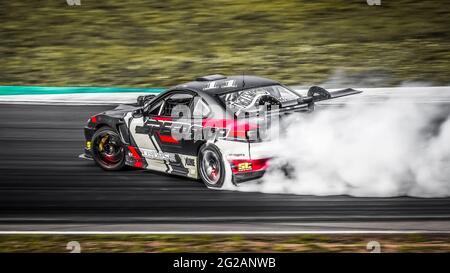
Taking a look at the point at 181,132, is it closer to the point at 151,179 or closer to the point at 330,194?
the point at 151,179

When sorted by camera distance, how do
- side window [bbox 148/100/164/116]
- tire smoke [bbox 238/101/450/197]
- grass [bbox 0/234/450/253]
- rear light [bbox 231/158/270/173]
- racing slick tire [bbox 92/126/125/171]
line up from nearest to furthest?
grass [bbox 0/234/450/253], rear light [bbox 231/158/270/173], tire smoke [bbox 238/101/450/197], side window [bbox 148/100/164/116], racing slick tire [bbox 92/126/125/171]

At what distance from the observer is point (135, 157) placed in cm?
1052

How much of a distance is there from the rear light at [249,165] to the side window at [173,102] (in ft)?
4.06

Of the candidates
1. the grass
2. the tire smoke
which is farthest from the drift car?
the grass

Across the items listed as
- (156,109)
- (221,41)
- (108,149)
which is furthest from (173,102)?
(221,41)

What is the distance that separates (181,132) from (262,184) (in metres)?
1.22

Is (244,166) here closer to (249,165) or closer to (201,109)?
(249,165)

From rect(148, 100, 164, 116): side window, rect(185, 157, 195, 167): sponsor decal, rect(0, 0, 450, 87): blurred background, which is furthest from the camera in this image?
rect(0, 0, 450, 87): blurred background

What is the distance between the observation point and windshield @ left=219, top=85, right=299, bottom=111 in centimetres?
967

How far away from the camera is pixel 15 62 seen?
17406mm

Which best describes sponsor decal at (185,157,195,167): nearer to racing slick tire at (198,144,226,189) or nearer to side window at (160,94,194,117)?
racing slick tire at (198,144,226,189)
